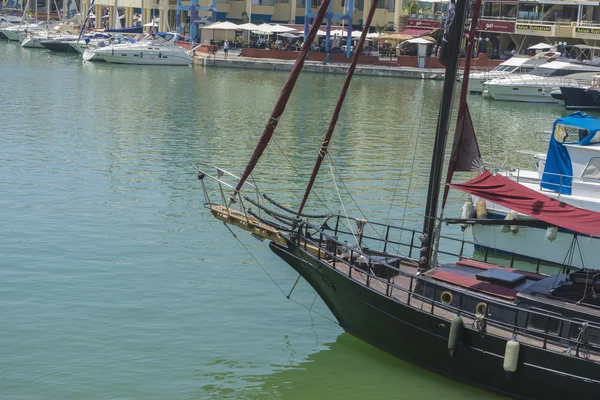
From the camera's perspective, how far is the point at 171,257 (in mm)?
25906

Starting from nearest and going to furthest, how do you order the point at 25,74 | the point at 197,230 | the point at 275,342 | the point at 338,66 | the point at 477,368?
the point at 477,368
the point at 275,342
the point at 197,230
the point at 25,74
the point at 338,66

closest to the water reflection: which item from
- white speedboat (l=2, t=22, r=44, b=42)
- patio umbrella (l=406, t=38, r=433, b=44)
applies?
patio umbrella (l=406, t=38, r=433, b=44)

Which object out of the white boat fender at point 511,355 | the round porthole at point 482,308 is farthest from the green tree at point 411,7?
the white boat fender at point 511,355

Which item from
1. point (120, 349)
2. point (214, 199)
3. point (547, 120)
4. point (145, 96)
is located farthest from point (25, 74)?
point (120, 349)

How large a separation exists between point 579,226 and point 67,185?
21.1m

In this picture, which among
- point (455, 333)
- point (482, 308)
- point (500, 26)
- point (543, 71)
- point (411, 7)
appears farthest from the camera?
point (411, 7)

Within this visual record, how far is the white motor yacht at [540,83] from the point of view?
232 ft

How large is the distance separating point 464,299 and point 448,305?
0.34 metres

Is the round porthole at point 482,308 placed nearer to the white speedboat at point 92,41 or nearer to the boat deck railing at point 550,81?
the boat deck railing at point 550,81

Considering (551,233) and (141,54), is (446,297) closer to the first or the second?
(551,233)

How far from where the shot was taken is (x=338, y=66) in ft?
291


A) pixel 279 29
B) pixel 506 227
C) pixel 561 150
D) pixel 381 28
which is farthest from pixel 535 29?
pixel 506 227

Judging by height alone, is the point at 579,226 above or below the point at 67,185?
above

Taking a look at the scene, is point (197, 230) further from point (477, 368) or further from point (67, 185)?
point (477, 368)
